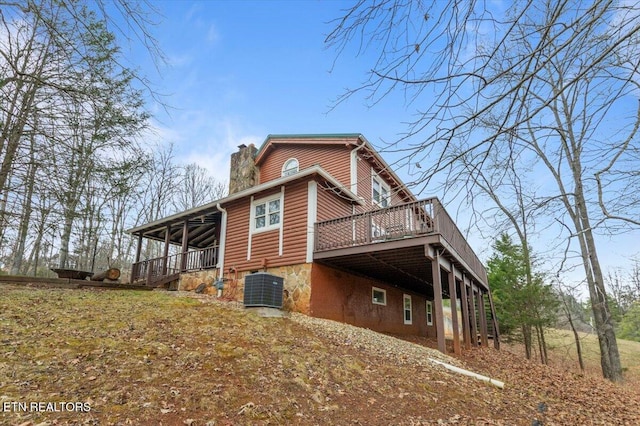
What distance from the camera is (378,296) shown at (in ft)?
42.8

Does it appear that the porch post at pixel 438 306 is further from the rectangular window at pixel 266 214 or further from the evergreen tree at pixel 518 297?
the evergreen tree at pixel 518 297

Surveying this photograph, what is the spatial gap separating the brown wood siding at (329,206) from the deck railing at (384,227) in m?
0.68

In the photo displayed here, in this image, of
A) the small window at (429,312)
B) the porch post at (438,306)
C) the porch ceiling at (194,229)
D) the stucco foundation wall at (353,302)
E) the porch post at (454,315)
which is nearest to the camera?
the porch post at (438,306)

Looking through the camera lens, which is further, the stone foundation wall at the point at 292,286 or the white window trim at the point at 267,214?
the white window trim at the point at 267,214

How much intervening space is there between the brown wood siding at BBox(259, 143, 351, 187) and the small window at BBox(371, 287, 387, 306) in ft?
13.6

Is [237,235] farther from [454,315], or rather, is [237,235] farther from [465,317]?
[465,317]

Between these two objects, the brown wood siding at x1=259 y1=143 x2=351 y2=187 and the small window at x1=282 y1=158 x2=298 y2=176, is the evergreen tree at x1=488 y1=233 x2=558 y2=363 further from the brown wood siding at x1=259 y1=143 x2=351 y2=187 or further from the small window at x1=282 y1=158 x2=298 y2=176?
the small window at x1=282 y1=158 x2=298 y2=176

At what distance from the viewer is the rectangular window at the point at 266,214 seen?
37.2 ft

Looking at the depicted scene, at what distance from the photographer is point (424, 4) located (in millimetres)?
2186

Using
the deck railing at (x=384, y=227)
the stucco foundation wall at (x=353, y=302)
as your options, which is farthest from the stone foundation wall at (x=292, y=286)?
the deck railing at (x=384, y=227)

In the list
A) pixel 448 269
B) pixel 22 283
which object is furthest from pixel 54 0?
pixel 22 283

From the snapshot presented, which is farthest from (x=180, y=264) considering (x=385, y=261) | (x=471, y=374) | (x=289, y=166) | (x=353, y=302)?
(x=471, y=374)

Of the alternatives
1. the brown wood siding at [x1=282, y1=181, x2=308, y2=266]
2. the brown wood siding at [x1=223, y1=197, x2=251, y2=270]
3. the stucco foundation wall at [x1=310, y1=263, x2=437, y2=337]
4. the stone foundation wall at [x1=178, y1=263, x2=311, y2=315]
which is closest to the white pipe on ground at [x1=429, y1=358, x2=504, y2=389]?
the stucco foundation wall at [x1=310, y1=263, x2=437, y2=337]

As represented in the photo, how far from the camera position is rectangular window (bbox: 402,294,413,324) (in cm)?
1491
